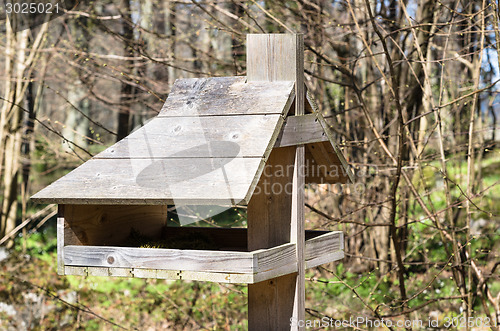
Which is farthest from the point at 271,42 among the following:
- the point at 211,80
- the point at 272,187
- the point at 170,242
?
the point at 170,242

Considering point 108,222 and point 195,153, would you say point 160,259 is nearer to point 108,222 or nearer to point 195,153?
point 195,153

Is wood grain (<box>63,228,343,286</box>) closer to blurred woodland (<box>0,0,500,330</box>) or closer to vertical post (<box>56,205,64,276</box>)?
vertical post (<box>56,205,64,276</box>)

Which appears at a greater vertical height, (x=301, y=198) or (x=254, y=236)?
(x=301, y=198)

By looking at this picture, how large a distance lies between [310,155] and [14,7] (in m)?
5.03

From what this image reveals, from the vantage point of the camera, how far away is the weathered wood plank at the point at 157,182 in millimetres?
1838

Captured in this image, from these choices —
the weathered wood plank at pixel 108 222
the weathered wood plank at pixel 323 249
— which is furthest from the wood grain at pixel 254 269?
the weathered wood plank at pixel 108 222

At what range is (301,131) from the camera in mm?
2354

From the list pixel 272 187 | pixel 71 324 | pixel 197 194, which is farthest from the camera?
pixel 71 324

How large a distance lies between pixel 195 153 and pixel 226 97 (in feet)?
1.24

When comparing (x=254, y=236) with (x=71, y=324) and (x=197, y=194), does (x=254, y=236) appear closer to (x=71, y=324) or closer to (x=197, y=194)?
(x=197, y=194)

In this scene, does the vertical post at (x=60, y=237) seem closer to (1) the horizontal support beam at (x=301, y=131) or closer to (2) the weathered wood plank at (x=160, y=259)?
(2) the weathered wood plank at (x=160, y=259)

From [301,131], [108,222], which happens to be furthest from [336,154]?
[108,222]

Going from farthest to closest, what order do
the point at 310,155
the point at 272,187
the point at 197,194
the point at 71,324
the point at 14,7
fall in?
the point at 14,7, the point at 71,324, the point at 310,155, the point at 272,187, the point at 197,194

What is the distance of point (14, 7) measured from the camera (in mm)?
6484
